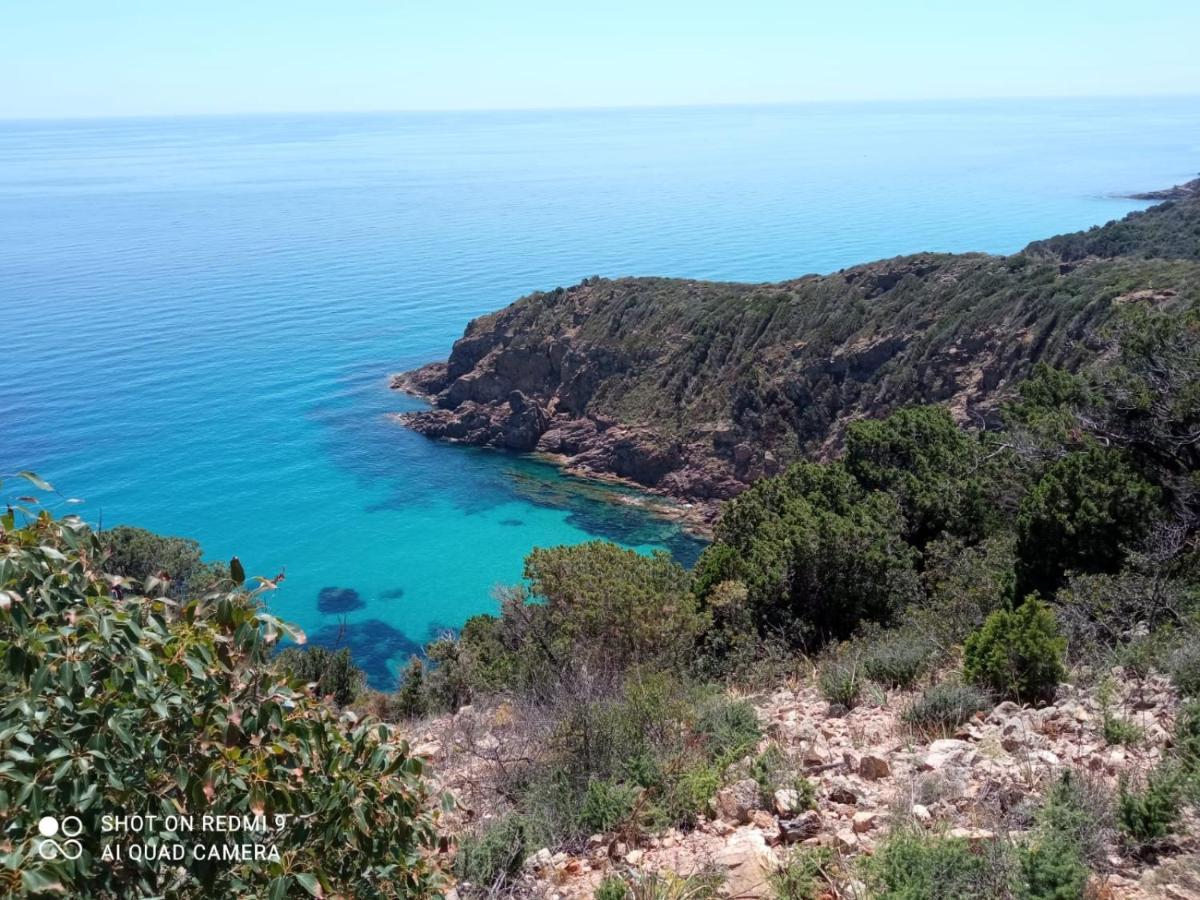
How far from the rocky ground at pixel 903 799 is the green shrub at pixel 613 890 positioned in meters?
0.41

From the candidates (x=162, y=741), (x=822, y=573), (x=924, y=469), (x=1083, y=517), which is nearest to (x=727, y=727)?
(x=162, y=741)

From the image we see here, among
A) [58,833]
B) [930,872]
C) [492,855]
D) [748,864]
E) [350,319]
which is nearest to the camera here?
[58,833]

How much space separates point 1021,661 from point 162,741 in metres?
8.11

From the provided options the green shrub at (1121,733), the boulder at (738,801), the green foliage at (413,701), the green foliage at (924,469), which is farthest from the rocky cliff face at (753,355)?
the boulder at (738,801)

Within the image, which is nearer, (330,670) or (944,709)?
(944,709)

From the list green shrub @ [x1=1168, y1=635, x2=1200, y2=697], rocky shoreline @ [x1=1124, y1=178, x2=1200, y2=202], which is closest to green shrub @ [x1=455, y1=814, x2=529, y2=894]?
green shrub @ [x1=1168, y1=635, x2=1200, y2=697]

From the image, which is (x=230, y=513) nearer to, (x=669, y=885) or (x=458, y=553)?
(x=458, y=553)

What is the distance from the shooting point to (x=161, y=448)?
52188 millimetres

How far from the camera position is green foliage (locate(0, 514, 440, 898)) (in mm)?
2883

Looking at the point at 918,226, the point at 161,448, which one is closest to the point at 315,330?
the point at 161,448

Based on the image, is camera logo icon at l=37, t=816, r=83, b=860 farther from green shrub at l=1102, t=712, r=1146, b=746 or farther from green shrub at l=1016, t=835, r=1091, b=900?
green shrub at l=1102, t=712, r=1146, b=746

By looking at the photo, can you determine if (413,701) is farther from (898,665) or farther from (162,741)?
(162,741)

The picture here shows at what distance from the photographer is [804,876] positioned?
208 inches

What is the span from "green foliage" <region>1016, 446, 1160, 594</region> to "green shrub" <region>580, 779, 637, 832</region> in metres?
10.5
